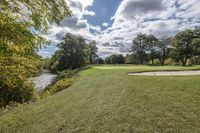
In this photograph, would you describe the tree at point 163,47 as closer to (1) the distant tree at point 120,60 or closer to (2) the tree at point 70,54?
(1) the distant tree at point 120,60

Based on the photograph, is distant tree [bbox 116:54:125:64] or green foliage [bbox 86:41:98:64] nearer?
green foliage [bbox 86:41:98:64]

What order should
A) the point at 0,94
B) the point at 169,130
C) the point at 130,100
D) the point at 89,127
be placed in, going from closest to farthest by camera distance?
1. the point at 169,130
2. the point at 89,127
3. the point at 130,100
4. the point at 0,94

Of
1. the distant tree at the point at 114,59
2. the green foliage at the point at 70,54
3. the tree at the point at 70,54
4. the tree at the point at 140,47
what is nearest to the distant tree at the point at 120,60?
the distant tree at the point at 114,59

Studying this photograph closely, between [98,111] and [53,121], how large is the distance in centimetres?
137

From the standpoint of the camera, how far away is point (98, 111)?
605 cm

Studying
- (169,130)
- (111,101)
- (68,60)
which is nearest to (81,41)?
(68,60)

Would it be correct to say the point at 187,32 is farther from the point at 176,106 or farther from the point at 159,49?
the point at 176,106

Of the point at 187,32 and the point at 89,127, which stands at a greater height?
the point at 187,32

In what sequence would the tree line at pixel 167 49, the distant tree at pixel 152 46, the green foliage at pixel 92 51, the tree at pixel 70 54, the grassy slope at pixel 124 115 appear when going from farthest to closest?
the green foliage at pixel 92 51 → the distant tree at pixel 152 46 → the tree at pixel 70 54 → the tree line at pixel 167 49 → the grassy slope at pixel 124 115

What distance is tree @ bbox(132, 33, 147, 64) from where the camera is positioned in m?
60.1

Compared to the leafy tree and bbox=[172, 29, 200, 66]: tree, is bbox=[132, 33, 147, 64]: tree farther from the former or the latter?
the leafy tree

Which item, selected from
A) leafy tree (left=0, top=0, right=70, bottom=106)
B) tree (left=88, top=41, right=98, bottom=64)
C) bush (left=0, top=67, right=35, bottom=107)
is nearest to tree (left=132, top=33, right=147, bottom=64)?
tree (left=88, top=41, right=98, bottom=64)

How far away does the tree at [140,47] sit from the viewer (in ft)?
197

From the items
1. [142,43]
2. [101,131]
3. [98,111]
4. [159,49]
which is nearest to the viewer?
[101,131]
